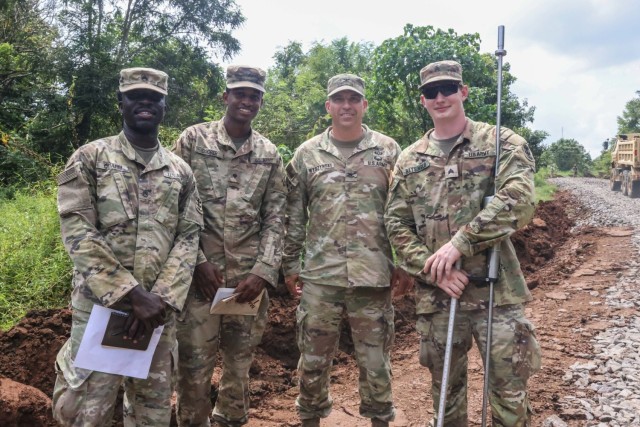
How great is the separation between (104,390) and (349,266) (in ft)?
5.16

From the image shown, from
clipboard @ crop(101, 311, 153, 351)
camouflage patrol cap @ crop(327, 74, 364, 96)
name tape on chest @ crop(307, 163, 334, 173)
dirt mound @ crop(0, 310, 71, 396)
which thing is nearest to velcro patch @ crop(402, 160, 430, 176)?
name tape on chest @ crop(307, 163, 334, 173)

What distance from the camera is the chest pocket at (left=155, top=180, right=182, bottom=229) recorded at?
2.69 metres

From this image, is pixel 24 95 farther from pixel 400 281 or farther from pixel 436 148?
pixel 436 148

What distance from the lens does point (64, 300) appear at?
5.55m

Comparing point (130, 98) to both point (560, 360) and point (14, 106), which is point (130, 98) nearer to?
point (560, 360)

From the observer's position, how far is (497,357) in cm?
278

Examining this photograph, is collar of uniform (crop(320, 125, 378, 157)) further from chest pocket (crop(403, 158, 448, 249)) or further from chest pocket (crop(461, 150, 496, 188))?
chest pocket (crop(461, 150, 496, 188))

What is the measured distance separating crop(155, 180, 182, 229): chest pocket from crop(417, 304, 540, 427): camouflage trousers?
1550 millimetres

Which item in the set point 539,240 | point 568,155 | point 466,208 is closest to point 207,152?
point 466,208

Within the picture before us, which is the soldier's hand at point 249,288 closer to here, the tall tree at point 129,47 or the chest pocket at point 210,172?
the chest pocket at point 210,172

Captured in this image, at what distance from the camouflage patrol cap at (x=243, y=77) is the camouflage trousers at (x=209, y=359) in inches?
51.5

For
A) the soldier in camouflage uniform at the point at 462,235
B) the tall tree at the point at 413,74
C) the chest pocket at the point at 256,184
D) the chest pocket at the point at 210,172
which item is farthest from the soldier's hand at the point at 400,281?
the tall tree at the point at 413,74

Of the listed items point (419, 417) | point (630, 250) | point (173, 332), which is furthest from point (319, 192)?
point (630, 250)

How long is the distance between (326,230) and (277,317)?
2.27 meters
